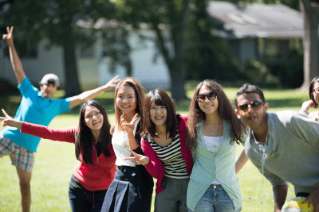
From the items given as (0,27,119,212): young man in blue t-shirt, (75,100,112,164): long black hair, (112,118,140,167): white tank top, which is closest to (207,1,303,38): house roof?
(0,27,119,212): young man in blue t-shirt

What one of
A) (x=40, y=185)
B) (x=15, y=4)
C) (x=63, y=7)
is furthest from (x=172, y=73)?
(x=40, y=185)

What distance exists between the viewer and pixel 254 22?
3719cm

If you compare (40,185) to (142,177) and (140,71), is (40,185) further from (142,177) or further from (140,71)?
(140,71)

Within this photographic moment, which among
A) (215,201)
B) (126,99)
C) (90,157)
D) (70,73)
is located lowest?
(215,201)

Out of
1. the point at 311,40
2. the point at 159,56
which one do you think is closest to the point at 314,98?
the point at 311,40

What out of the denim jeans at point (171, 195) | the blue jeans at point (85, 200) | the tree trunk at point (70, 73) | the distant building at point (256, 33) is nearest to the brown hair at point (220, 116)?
the denim jeans at point (171, 195)

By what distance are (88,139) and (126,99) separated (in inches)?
27.9

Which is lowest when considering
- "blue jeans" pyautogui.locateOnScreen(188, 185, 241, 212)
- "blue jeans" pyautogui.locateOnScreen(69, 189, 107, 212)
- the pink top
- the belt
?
"blue jeans" pyautogui.locateOnScreen(69, 189, 107, 212)

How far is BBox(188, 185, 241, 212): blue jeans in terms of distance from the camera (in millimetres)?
3551

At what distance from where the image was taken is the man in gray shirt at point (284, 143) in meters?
2.97

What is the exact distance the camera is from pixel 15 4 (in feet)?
68.0

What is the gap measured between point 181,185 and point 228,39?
112ft

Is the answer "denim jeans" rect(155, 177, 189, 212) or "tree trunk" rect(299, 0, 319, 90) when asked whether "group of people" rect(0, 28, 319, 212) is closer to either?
"denim jeans" rect(155, 177, 189, 212)

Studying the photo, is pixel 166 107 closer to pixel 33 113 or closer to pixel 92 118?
pixel 92 118
